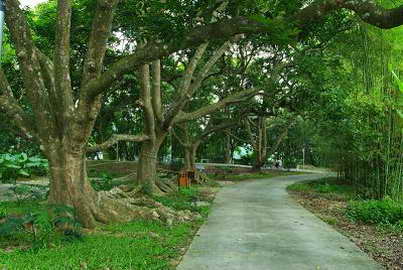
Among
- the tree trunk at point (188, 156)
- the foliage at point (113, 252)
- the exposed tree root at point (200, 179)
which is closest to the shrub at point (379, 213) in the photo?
the foliage at point (113, 252)

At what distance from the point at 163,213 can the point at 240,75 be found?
46.4 feet

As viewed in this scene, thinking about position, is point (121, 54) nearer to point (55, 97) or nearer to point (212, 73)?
point (212, 73)

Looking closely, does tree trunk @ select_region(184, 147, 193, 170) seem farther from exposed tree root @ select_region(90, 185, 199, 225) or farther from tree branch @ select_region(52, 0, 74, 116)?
tree branch @ select_region(52, 0, 74, 116)

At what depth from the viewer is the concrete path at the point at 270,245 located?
25.0 feet

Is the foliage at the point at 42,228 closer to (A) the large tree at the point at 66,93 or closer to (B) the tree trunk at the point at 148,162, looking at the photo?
(A) the large tree at the point at 66,93

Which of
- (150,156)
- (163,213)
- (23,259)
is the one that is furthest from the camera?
(150,156)

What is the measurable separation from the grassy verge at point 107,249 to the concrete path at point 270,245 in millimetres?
378

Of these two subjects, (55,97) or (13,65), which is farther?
(13,65)

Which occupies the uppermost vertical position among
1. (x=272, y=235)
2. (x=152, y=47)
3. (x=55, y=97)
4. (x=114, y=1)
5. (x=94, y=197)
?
(x=114, y=1)

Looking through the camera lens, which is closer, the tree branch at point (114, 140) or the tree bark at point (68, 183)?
the tree bark at point (68, 183)

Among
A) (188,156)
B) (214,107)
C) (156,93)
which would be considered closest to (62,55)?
(156,93)

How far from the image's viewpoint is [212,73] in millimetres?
22953

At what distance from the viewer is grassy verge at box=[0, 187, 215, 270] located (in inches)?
280

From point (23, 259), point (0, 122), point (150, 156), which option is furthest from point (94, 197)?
point (0, 122)
